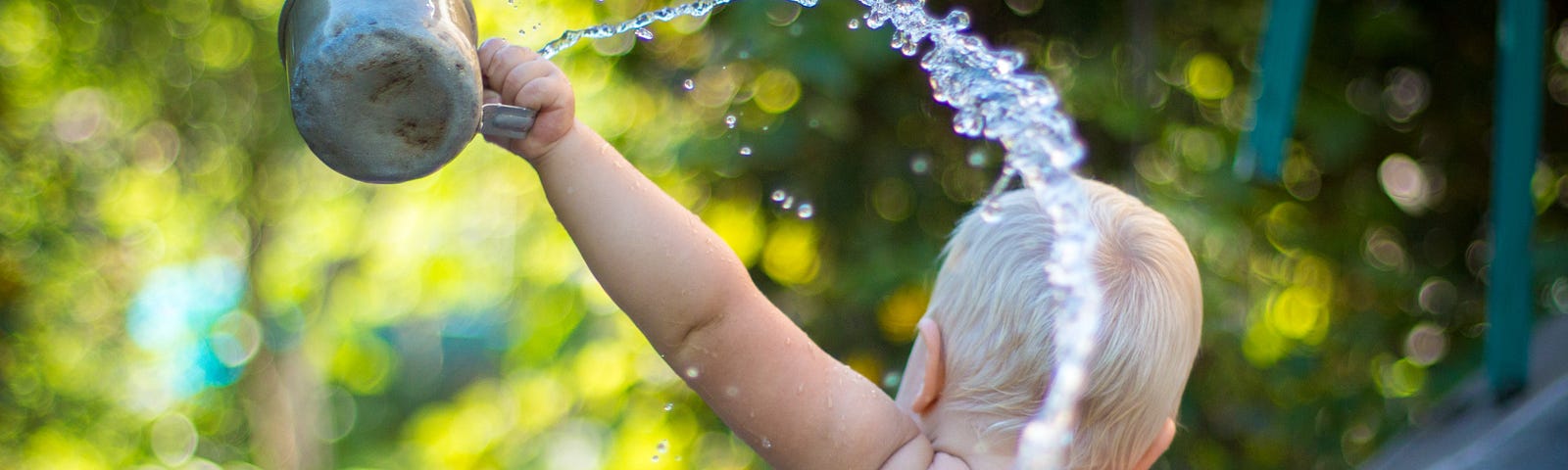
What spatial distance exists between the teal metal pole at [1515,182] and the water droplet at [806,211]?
1079mm

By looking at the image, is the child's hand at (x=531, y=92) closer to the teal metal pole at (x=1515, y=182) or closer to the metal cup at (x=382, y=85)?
the metal cup at (x=382, y=85)

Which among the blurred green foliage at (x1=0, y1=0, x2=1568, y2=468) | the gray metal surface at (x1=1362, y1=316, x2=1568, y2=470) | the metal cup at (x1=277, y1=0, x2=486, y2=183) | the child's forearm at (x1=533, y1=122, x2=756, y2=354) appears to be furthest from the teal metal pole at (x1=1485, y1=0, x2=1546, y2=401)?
the metal cup at (x1=277, y1=0, x2=486, y2=183)

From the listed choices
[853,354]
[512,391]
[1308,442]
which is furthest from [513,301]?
[1308,442]

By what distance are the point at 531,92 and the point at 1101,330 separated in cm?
53

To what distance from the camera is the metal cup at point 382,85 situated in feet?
2.60

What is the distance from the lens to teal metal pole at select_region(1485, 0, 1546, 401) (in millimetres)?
1856

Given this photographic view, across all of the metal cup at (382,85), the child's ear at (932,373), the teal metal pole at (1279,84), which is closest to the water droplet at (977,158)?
the teal metal pole at (1279,84)

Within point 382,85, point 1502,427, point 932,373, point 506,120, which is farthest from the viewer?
point 1502,427

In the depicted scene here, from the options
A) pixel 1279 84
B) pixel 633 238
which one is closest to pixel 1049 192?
pixel 633 238

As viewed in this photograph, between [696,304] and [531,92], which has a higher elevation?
[531,92]

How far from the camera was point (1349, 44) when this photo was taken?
7.66 feet

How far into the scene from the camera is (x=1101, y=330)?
108 cm

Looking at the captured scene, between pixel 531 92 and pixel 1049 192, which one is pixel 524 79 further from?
pixel 1049 192

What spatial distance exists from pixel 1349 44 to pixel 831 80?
1077 mm
